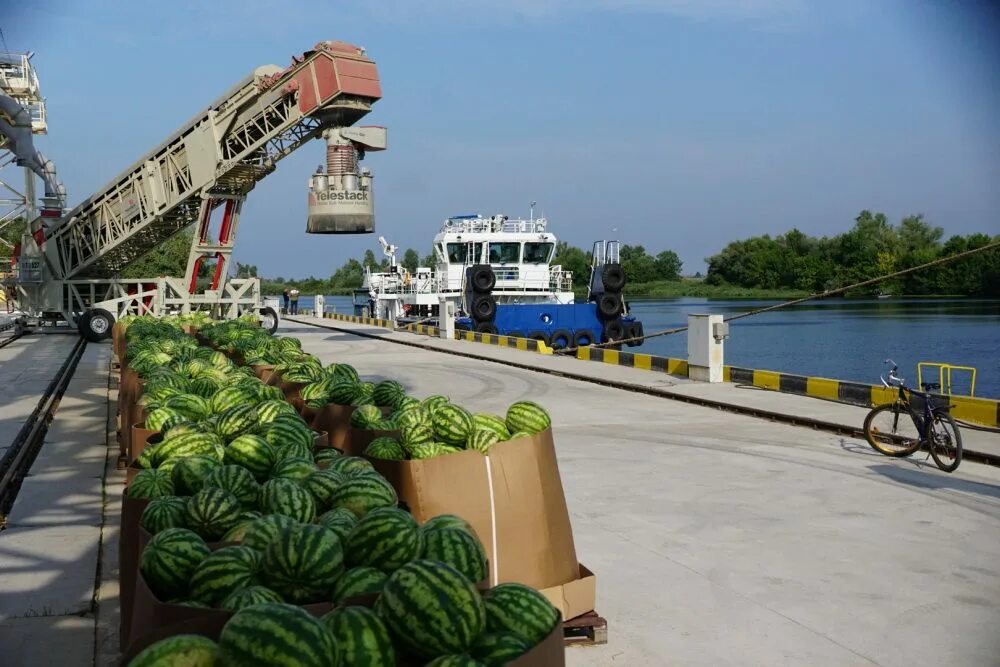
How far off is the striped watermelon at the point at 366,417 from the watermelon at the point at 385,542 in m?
2.43

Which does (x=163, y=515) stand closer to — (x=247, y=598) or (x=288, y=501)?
(x=288, y=501)

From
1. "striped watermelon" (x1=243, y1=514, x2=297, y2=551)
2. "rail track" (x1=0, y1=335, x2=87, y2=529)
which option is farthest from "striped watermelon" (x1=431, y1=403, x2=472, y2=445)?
"rail track" (x1=0, y1=335, x2=87, y2=529)

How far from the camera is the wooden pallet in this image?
4406 millimetres

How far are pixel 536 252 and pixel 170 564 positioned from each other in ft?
104

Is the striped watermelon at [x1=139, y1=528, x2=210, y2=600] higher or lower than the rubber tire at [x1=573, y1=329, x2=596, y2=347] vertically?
higher

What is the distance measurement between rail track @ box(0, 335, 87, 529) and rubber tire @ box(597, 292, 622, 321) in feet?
53.5

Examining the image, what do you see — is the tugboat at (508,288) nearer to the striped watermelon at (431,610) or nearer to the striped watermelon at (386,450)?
the striped watermelon at (386,450)

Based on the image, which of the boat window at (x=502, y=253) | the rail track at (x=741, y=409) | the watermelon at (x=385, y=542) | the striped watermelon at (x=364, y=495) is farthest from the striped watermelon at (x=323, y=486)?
the boat window at (x=502, y=253)

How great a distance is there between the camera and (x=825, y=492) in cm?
766

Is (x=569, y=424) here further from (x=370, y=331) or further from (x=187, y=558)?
(x=370, y=331)

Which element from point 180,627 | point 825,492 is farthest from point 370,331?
point 180,627

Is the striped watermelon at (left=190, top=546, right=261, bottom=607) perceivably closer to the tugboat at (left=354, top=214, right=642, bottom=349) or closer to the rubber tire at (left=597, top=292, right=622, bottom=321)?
the tugboat at (left=354, top=214, right=642, bottom=349)

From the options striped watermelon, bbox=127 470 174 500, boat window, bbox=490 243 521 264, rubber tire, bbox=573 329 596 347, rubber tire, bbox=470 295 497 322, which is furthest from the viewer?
boat window, bbox=490 243 521 264

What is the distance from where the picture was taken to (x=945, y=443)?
28.2 ft
